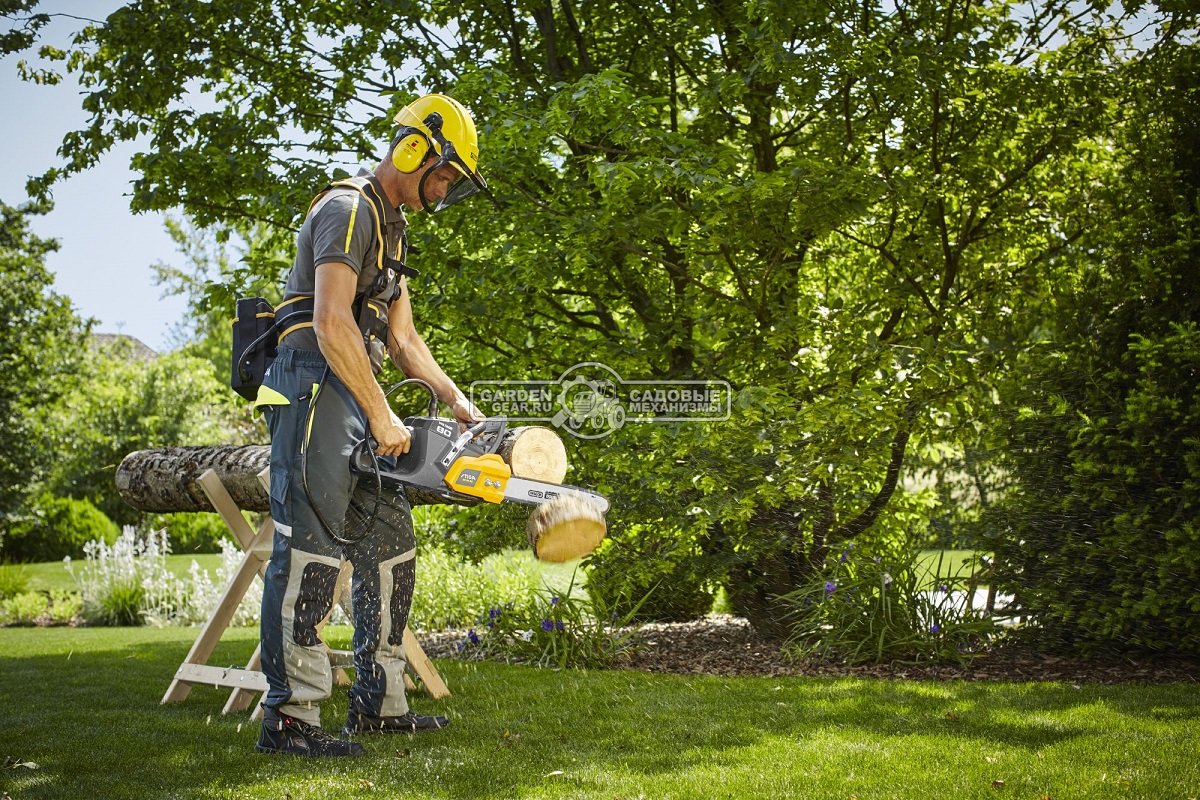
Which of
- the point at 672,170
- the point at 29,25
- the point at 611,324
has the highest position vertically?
the point at 29,25

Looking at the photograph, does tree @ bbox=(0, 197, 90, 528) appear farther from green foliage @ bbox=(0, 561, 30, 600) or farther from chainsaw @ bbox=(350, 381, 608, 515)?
chainsaw @ bbox=(350, 381, 608, 515)

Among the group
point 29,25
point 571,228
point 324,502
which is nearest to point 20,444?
point 29,25

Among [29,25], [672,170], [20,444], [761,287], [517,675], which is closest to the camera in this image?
[672,170]

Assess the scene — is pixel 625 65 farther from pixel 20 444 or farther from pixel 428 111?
pixel 20 444

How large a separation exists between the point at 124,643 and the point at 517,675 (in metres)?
3.92

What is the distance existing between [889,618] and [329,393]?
3.73 meters

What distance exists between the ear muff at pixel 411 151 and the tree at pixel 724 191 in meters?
1.58

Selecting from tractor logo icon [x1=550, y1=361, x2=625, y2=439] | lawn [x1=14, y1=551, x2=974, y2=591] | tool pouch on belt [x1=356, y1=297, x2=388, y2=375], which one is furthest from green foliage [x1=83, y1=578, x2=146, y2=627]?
tool pouch on belt [x1=356, y1=297, x2=388, y2=375]

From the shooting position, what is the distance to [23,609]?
10.4 metres

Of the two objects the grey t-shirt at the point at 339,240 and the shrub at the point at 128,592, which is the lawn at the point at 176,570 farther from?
the grey t-shirt at the point at 339,240

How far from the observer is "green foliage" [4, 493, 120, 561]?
1602 centimetres

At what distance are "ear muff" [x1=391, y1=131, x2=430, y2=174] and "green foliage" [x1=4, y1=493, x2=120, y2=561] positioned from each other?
Answer: 14.4 metres

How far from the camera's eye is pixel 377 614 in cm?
388

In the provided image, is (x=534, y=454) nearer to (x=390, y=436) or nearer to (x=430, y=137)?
(x=390, y=436)
